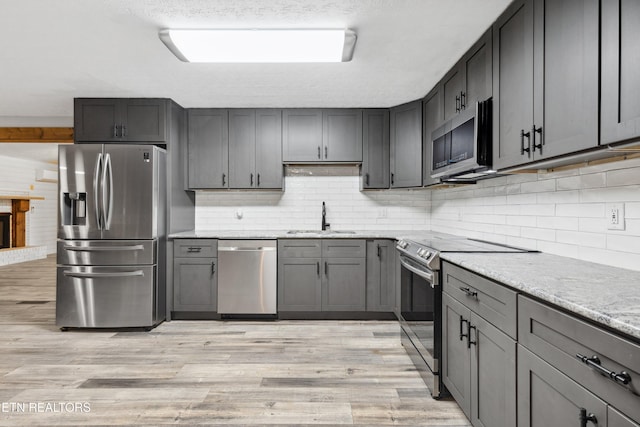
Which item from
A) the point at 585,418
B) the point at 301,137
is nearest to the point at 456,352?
the point at 585,418

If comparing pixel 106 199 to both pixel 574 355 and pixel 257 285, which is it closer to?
pixel 257 285

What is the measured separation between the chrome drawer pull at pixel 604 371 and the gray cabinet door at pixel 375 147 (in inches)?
123

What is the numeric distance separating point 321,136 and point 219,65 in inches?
57.6

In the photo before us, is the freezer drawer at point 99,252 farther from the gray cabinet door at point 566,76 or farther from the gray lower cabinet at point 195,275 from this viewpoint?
the gray cabinet door at point 566,76

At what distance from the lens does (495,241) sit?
2.92m

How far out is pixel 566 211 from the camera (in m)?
2.10

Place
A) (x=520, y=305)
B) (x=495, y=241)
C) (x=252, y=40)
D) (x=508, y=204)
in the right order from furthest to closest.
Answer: (x=495, y=241), (x=508, y=204), (x=252, y=40), (x=520, y=305)

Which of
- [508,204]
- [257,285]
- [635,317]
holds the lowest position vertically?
[257,285]

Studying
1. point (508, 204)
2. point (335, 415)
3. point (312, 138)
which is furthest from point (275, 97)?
point (335, 415)

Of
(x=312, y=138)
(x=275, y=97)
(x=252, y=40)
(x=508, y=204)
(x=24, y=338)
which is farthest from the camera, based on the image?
(x=312, y=138)

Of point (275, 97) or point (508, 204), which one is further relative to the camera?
point (275, 97)

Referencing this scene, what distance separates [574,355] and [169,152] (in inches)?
145

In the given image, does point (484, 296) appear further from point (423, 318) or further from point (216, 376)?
point (216, 376)

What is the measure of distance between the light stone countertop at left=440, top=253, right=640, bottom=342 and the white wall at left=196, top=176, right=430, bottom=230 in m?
2.27
